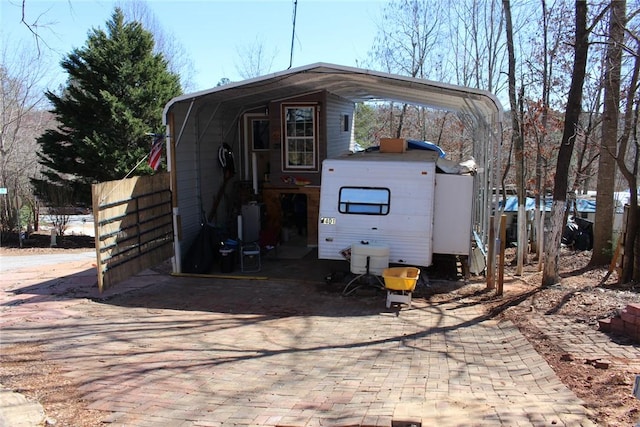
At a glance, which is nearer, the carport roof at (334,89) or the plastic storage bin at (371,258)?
the plastic storage bin at (371,258)

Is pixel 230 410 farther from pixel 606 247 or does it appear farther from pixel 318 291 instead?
pixel 606 247

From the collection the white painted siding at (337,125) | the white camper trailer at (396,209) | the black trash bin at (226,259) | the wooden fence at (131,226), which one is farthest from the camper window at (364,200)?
the white painted siding at (337,125)

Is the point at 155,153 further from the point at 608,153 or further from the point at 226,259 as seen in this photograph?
the point at 608,153

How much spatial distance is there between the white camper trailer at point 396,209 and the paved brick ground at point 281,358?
1.16 metres

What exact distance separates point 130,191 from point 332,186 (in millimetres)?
3657

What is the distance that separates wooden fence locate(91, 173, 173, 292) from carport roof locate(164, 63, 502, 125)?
172cm

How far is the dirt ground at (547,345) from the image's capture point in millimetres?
4059

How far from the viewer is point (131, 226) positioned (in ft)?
31.4

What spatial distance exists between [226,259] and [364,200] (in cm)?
333

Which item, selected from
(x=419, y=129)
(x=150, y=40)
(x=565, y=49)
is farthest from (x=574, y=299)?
(x=419, y=129)

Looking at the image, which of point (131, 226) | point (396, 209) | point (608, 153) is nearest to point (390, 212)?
point (396, 209)

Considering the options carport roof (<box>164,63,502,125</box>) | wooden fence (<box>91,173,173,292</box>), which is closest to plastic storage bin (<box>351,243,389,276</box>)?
carport roof (<box>164,63,502,125</box>)

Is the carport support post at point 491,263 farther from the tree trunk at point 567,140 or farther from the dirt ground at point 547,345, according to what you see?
the tree trunk at point 567,140

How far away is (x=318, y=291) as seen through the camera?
9359 millimetres
